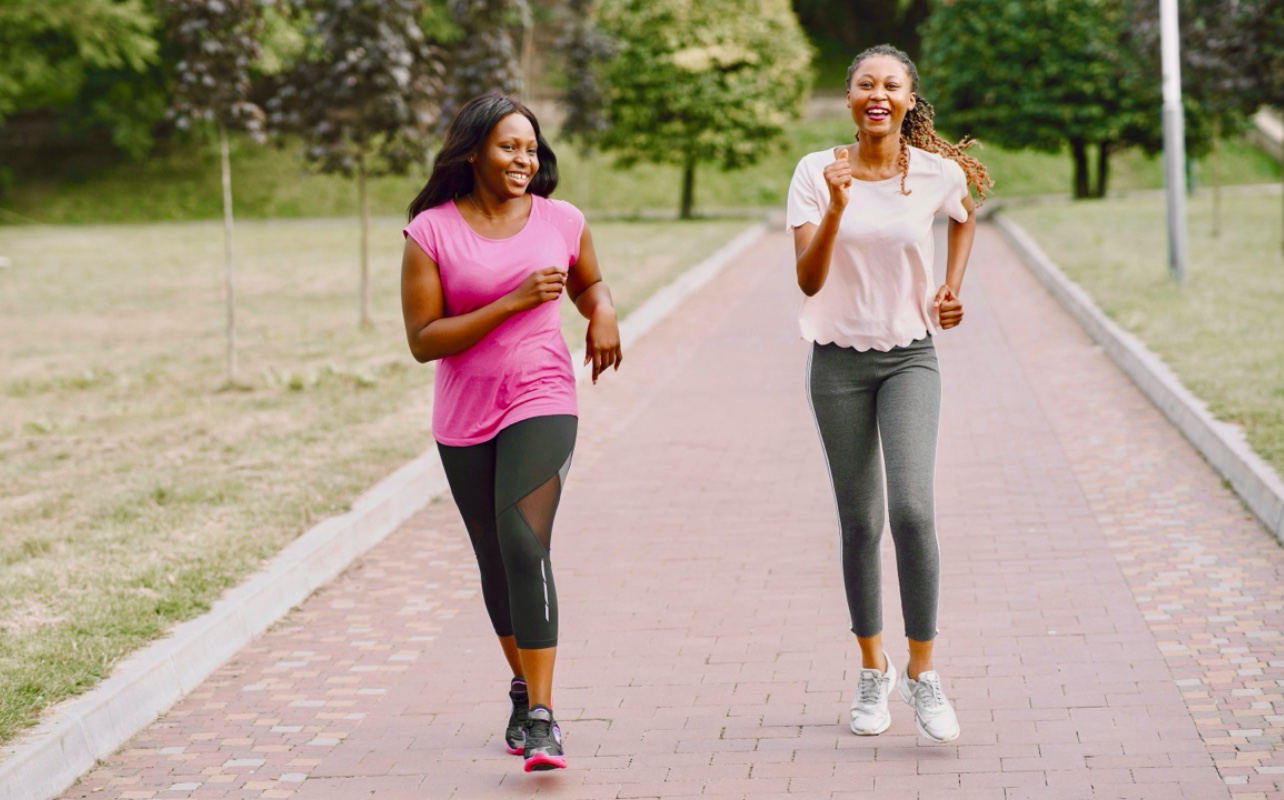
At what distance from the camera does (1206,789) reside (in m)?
4.23

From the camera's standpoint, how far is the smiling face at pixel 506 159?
4.40 m

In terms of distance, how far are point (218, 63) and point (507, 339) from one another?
959 cm

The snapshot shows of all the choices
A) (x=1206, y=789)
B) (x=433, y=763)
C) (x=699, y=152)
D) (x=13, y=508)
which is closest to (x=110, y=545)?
(x=13, y=508)

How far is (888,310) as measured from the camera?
4516 mm

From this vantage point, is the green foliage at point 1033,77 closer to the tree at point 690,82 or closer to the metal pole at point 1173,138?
the tree at point 690,82

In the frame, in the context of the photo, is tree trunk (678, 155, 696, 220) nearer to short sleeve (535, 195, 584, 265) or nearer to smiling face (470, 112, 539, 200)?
short sleeve (535, 195, 584, 265)

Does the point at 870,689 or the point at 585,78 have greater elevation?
the point at 585,78

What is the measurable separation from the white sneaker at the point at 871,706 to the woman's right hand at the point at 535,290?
1507 mm

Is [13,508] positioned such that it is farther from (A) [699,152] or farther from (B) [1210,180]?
(B) [1210,180]

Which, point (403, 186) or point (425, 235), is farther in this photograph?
point (403, 186)

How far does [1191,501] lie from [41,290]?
1946 centimetres

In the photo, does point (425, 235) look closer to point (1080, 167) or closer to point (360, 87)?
point (360, 87)

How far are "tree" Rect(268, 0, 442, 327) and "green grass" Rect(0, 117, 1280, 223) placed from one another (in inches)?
952

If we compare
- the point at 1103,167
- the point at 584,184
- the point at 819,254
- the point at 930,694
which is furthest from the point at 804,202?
the point at 584,184
